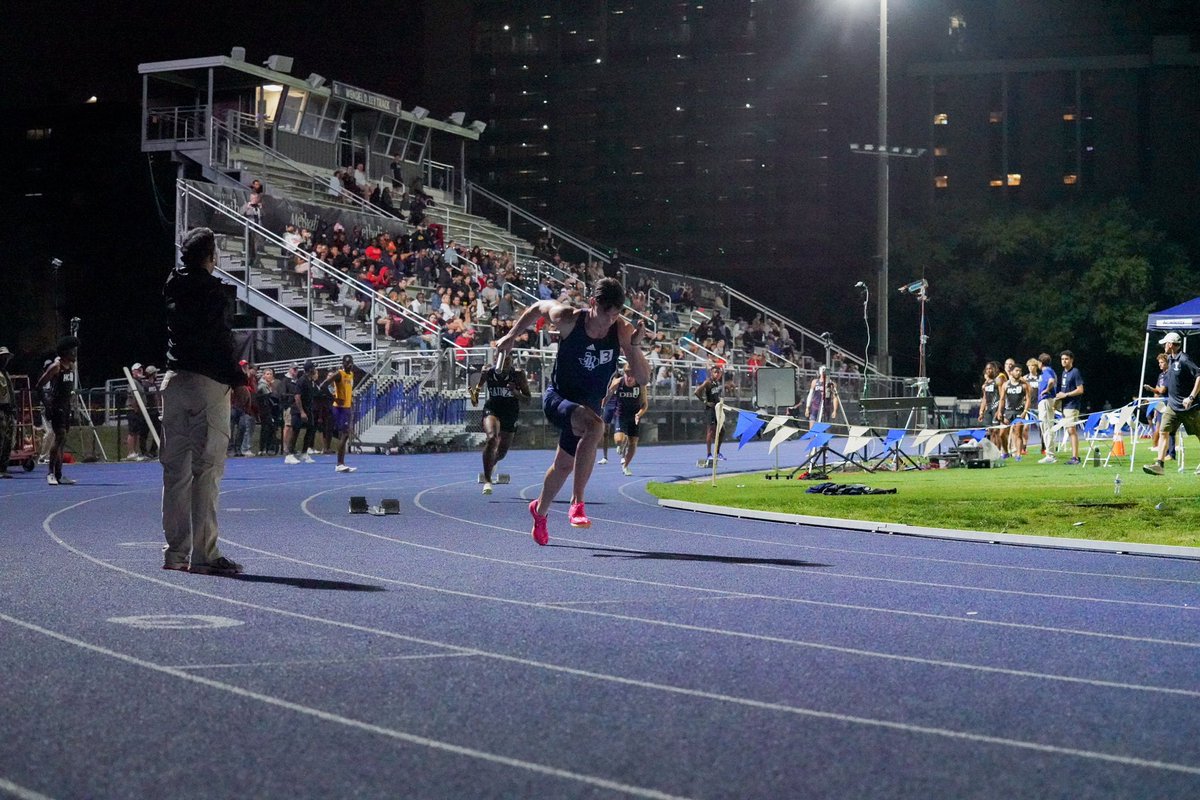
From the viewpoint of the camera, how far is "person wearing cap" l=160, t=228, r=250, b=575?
9.29 m

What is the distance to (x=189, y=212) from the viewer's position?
3622 cm

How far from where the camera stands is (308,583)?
9.12 meters

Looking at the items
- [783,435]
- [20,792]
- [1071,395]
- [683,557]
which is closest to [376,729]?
[20,792]

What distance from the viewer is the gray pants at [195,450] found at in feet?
30.5

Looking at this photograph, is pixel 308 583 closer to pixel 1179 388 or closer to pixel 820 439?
pixel 1179 388

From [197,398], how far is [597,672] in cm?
421

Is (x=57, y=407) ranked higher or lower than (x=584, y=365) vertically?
lower

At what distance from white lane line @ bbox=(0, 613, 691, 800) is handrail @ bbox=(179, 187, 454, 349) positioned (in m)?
26.5

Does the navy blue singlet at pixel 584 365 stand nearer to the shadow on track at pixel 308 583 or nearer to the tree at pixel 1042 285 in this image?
the shadow on track at pixel 308 583

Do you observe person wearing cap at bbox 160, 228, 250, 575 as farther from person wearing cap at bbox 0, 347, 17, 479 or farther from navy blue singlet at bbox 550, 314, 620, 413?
person wearing cap at bbox 0, 347, 17, 479

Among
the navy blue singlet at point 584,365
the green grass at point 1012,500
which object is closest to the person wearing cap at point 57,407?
the green grass at point 1012,500

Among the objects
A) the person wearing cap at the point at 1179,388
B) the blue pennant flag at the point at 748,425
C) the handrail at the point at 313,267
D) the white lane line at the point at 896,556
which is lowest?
the white lane line at the point at 896,556

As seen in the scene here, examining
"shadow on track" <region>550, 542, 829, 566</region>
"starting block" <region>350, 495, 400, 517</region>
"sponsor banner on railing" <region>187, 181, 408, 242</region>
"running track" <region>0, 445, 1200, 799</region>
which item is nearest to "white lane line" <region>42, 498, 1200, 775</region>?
"running track" <region>0, 445, 1200, 799</region>

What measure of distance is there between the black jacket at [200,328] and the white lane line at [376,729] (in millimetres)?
2790
